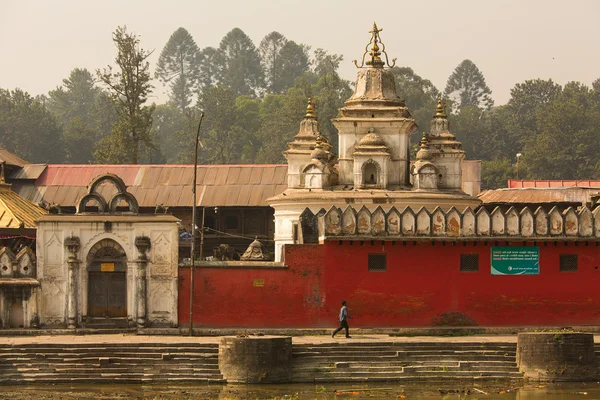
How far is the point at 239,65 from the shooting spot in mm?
149500

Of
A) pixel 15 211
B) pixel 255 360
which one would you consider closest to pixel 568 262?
pixel 255 360

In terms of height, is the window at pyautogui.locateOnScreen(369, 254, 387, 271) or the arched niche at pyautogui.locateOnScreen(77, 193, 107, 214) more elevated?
the arched niche at pyautogui.locateOnScreen(77, 193, 107, 214)

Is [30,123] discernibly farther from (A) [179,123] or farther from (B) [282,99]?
(A) [179,123]

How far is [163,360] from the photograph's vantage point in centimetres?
3319

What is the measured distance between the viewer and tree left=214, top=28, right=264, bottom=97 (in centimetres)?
14825

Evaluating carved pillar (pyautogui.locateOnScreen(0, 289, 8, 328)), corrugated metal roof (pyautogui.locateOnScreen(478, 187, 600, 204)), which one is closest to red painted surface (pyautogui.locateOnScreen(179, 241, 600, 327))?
carved pillar (pyautogui.locateOnScreen(0, 289, 8, 328))

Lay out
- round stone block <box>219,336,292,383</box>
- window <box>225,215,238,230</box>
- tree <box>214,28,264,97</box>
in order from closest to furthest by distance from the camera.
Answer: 1. round stone block <box>219,336,292,383</box>
2. window <box>225,215,238,230</box>
3. tree <box>214,28,264,97</box>

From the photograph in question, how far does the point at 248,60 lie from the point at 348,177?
353 ft

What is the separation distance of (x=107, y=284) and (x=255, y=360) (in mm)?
6268

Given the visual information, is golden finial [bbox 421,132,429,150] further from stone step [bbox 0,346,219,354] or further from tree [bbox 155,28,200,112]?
tree [bbox 155,28,200,112]

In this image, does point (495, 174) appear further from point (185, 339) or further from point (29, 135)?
point (185, 339)

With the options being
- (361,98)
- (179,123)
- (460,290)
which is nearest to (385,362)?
(460,290)

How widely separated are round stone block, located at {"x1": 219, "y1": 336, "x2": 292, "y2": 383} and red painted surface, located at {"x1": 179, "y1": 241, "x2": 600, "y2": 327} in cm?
368

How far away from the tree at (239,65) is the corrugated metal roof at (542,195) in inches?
3547
